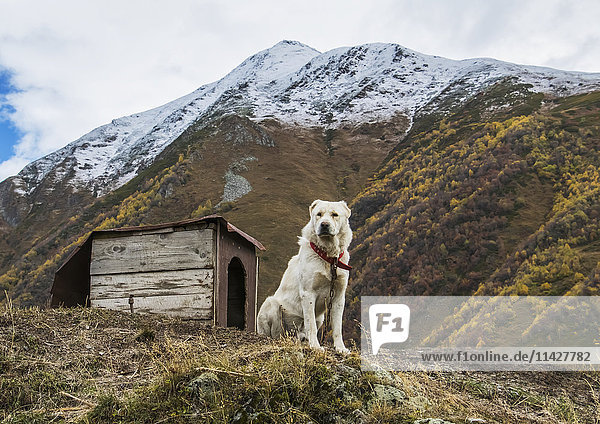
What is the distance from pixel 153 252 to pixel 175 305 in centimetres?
99

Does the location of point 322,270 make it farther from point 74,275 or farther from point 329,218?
point 74,275

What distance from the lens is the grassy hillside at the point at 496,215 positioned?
24172 millimetres

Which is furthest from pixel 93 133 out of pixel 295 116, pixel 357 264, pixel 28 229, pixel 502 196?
pixel 502 196

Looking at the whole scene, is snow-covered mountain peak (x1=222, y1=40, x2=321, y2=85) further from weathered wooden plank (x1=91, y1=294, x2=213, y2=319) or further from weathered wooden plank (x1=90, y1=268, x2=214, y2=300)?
weathered wooden plank (x1=91, y1=294, x2=213, y2=319)

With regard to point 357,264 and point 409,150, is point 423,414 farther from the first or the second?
point 409,150

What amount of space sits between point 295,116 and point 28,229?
47858 millimetres

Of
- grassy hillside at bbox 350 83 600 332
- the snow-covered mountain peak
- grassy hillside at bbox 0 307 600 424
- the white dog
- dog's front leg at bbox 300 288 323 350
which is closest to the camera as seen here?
grassy hillside at bbox 0 307 600 424

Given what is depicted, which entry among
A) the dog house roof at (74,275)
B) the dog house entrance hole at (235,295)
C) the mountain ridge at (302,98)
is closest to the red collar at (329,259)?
the dog house roof at (74,275)

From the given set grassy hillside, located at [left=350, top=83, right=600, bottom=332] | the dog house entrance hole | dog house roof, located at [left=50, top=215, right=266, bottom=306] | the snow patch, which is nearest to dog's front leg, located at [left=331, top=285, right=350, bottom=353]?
dog house roof, located at [left=50, top=215, right=266, bottom=306]

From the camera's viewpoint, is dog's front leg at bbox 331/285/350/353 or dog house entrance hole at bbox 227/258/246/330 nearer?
dog's front leg at bbox 331/285/350/353

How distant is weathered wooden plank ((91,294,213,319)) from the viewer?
7.45 m

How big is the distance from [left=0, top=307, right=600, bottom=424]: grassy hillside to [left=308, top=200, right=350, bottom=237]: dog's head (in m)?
1.75

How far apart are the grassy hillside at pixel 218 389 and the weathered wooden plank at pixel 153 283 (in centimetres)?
214

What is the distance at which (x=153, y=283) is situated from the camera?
7844 millimetres
